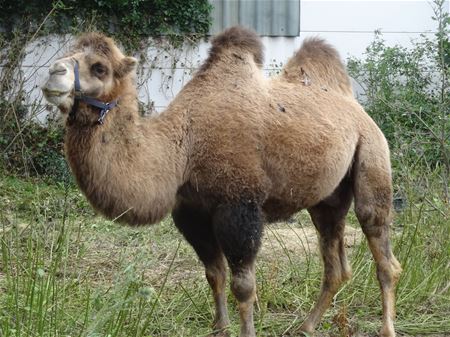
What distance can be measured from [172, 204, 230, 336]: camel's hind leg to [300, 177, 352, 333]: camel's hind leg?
825 millimetres

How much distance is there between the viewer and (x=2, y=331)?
3.93 metres

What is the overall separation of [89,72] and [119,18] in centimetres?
839

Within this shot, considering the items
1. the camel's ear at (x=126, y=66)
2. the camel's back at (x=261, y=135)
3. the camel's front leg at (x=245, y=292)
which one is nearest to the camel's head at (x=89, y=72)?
the camel's ear at (x=126, y=66)

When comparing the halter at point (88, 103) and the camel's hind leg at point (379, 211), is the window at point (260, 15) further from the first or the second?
the halter at point (88, 103)

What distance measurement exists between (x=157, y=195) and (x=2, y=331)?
1.33 m

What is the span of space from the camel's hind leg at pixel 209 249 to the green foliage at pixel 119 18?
7253 millimetres

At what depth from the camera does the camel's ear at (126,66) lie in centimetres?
493

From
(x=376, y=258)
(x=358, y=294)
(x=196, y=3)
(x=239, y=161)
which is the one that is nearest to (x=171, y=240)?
(x=358, y=294)

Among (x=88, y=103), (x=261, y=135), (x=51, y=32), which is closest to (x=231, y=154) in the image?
(x=261, y=135)

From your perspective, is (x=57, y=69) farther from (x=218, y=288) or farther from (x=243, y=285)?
(x=218, y=288)

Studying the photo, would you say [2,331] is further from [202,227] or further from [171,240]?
[171,240]

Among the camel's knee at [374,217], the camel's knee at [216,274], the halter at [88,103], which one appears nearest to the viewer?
the halter at [88,103]

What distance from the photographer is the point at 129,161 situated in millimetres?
4820

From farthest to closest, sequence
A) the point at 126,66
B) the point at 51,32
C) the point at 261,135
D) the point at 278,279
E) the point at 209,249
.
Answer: the point at 51,32
the point at 278,279
the point at 209,249
the point at 261,135
the point at 126,66
